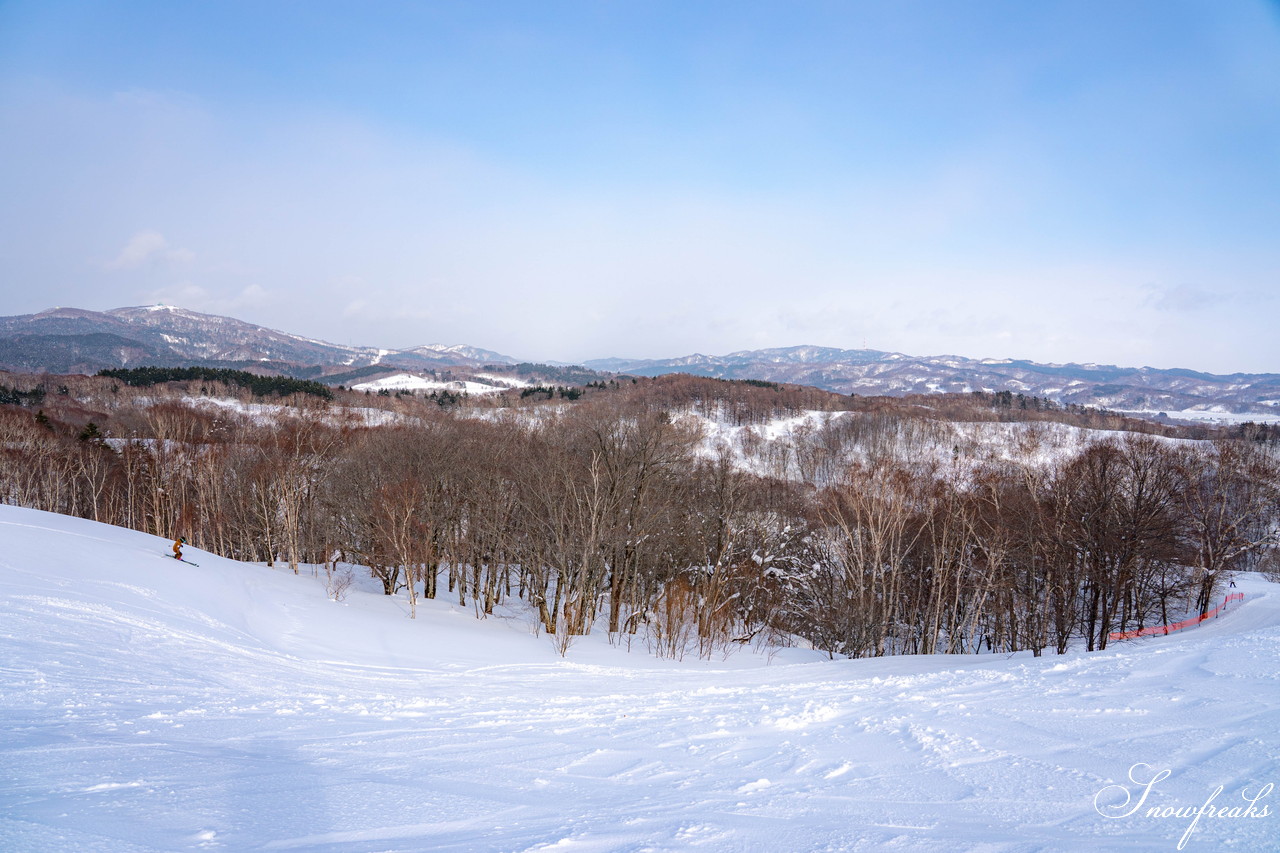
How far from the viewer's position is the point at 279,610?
19.5m

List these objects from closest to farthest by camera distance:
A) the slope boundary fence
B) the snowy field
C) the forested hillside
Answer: the snowy field < the forested hillside < the slope boundary fence

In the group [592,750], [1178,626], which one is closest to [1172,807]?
[592,750]

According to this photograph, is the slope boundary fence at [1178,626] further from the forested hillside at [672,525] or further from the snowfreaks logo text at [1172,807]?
the snowfreaks logo text at [1172,807]

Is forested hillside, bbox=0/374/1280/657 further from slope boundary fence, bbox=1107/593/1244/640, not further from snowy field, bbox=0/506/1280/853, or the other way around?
snowy field, bbox=0/506/1280/853

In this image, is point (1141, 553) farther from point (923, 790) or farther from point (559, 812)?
point (559, 812)

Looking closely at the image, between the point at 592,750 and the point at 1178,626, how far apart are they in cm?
3427

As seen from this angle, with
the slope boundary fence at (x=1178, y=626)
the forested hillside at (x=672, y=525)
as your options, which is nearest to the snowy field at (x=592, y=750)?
the forested hillside at (x=672, y=525)

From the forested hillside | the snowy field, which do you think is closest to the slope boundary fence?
the forested hillside

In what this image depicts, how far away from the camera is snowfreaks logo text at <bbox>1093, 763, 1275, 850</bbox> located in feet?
17.0

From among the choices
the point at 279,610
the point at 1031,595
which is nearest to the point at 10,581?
the point at 279,610

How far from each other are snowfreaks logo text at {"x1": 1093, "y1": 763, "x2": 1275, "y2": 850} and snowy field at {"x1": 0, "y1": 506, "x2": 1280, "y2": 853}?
Answer: 4 centimetres

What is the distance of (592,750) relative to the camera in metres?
7.52

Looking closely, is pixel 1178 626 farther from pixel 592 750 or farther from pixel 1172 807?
pixel 592 750

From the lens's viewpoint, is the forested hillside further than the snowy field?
Yes
